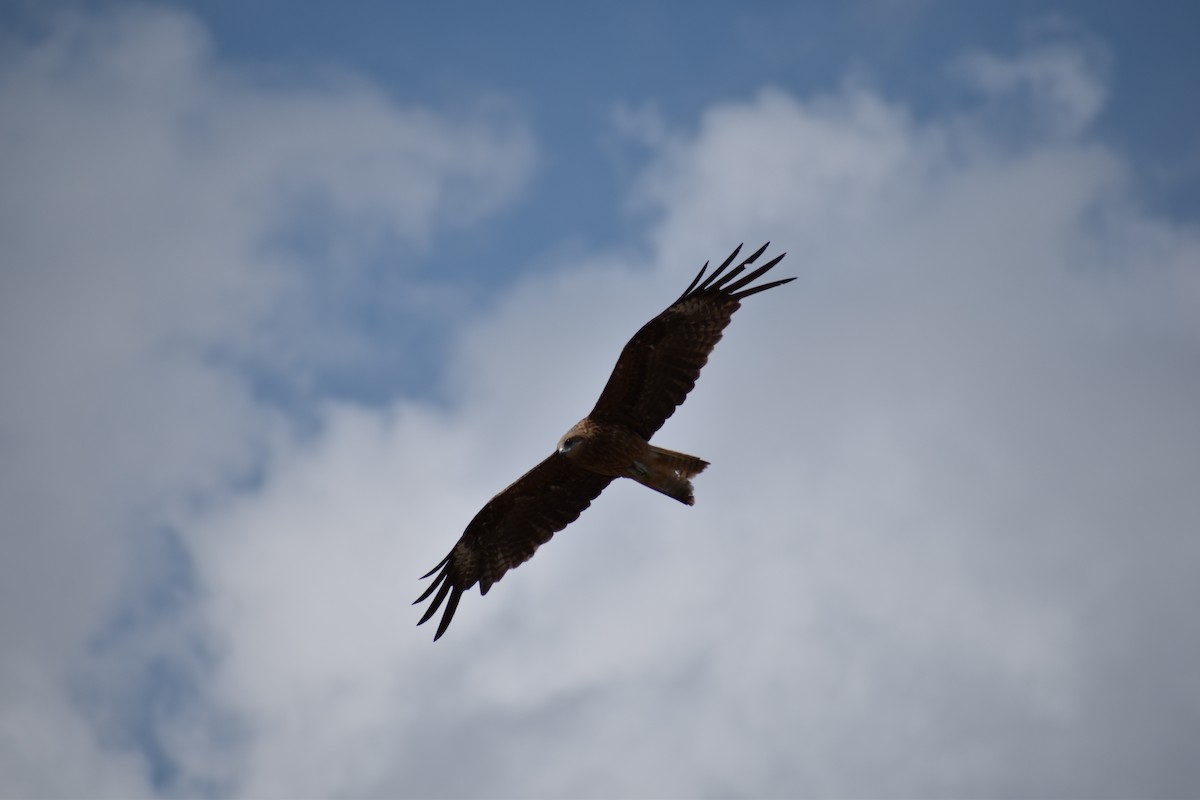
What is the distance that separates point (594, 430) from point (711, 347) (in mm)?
1458

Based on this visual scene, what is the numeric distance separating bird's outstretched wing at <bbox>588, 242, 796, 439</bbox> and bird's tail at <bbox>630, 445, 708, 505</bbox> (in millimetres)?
338

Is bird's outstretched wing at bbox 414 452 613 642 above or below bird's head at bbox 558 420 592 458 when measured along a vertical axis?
above

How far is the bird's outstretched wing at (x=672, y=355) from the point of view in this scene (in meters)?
13.4

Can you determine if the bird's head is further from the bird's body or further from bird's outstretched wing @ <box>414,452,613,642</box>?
bird's outstretched wing @ <box>414,452,613,642</box>

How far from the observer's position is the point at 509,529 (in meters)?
14.7

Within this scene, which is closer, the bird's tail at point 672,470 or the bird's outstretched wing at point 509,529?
the bird's tail at point 672,470

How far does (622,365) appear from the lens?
13328mm

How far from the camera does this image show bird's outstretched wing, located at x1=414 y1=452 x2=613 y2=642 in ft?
47.1

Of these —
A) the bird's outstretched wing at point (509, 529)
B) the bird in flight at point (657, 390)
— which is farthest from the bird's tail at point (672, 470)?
the bird's outstretched wing at point (509, 529)

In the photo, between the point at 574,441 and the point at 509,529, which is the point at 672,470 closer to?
the point at 574,441

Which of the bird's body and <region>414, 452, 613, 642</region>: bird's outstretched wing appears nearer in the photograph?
the bird's body

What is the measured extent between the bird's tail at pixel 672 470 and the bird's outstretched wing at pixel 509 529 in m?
0.84

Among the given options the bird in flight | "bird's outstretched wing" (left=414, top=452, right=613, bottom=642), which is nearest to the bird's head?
the bird in flight

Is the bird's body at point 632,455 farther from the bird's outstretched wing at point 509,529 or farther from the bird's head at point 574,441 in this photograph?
the bird's outstretched wing at point 509,529
